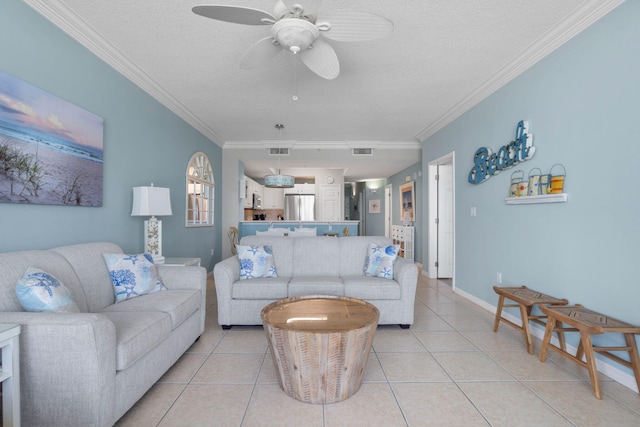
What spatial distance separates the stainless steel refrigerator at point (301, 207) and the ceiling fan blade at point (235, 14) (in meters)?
7.35

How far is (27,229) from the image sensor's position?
2.08 m

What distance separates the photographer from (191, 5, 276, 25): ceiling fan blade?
1609 millimetres

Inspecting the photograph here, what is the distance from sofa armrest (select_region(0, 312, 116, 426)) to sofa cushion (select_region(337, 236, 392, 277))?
7.87ft

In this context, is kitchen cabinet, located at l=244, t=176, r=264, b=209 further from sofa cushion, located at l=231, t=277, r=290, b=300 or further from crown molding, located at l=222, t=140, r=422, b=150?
sofa cushion, located at l=231, t=277, r=290, b=300

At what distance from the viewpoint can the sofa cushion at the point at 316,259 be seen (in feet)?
11.3

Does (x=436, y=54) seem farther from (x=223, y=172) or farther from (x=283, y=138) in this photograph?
(x=223, y=172)

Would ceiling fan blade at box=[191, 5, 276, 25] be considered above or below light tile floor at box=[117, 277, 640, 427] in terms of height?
above

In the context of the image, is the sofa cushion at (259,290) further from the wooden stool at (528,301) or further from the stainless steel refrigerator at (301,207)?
the stainless steel refrigerator at (301,207)

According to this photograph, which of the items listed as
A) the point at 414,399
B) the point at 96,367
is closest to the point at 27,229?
the point at 96,367

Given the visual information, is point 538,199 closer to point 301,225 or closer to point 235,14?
point 235,14

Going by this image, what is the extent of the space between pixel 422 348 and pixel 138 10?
342cm

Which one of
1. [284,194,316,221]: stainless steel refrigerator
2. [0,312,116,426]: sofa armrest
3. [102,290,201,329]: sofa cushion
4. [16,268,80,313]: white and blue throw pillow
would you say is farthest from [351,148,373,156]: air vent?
[0,312,116,426]: sofa armrest

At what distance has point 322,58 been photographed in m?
2.16

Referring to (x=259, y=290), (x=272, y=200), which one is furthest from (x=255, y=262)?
(x=272, y=200)
